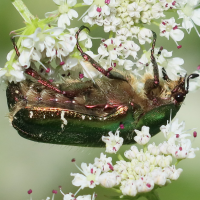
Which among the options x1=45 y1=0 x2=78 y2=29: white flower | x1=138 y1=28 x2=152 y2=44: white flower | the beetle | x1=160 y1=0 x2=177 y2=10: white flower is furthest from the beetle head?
x1=45 y1=0 x2=78 y2=29: white flower

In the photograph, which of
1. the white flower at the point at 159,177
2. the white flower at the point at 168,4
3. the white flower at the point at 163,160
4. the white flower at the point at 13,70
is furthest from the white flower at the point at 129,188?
the white flower at the point at 168,4

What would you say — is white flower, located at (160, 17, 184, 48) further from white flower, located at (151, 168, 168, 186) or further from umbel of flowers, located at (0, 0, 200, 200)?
white flower, located at (151, 168, 168, 186)

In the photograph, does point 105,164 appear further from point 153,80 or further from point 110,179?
point 153,80

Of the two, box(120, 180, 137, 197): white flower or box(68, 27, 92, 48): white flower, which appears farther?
box(68, 27, 92, 48): white flower

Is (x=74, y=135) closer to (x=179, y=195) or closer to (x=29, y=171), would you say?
(x=179, y=195)

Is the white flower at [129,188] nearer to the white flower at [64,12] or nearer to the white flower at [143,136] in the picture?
the white flower at [143,136]

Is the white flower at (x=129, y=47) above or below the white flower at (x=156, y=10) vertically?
below

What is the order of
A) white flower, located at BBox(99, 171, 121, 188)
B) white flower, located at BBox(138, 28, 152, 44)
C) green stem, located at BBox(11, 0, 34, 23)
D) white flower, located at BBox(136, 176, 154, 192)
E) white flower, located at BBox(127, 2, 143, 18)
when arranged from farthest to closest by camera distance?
white flower, located at BBox(138, 28, 152, 44), white flower, located at BBox(127, 2, 143, 18), green stem, located at BBox(11, 0, 34, 23), white flower, located at BBox(99, 171, 121, 188), white flower, located at BBox(136, 176, 154, 192)
